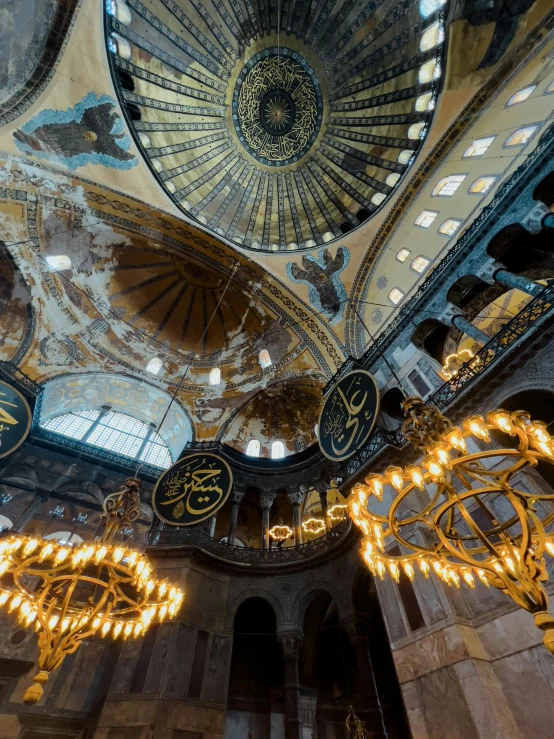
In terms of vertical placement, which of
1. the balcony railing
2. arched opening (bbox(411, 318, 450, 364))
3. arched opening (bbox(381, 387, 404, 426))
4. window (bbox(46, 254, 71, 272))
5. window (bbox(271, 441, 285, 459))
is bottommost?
the balcony railing

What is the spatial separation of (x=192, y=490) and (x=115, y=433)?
4.79m

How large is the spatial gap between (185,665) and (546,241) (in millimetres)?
11877

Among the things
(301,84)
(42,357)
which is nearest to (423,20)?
(301,84)

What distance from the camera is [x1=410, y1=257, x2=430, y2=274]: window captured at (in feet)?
32.3

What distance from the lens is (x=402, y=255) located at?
10969 mm

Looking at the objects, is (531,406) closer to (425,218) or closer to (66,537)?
(425,218)

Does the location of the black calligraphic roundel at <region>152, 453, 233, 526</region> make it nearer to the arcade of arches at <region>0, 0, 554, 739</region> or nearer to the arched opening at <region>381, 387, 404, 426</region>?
the arcade of arches at <region>0, 0, 554, 739</region>

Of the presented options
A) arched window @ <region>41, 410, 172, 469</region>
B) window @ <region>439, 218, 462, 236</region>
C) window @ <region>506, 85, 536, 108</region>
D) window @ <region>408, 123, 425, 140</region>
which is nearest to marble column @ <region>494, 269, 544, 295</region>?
window @ <region>439, 218, 462, 236</region>

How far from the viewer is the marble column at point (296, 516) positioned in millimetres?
9914

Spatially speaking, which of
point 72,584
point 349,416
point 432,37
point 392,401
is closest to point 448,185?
point 432,37

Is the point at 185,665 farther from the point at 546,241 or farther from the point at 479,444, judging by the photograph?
the point at 546,241

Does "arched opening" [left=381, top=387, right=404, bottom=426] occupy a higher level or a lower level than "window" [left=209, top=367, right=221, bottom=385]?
lower

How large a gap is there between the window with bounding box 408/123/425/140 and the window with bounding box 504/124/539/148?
3.15 meters

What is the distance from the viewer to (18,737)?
20.1ft
